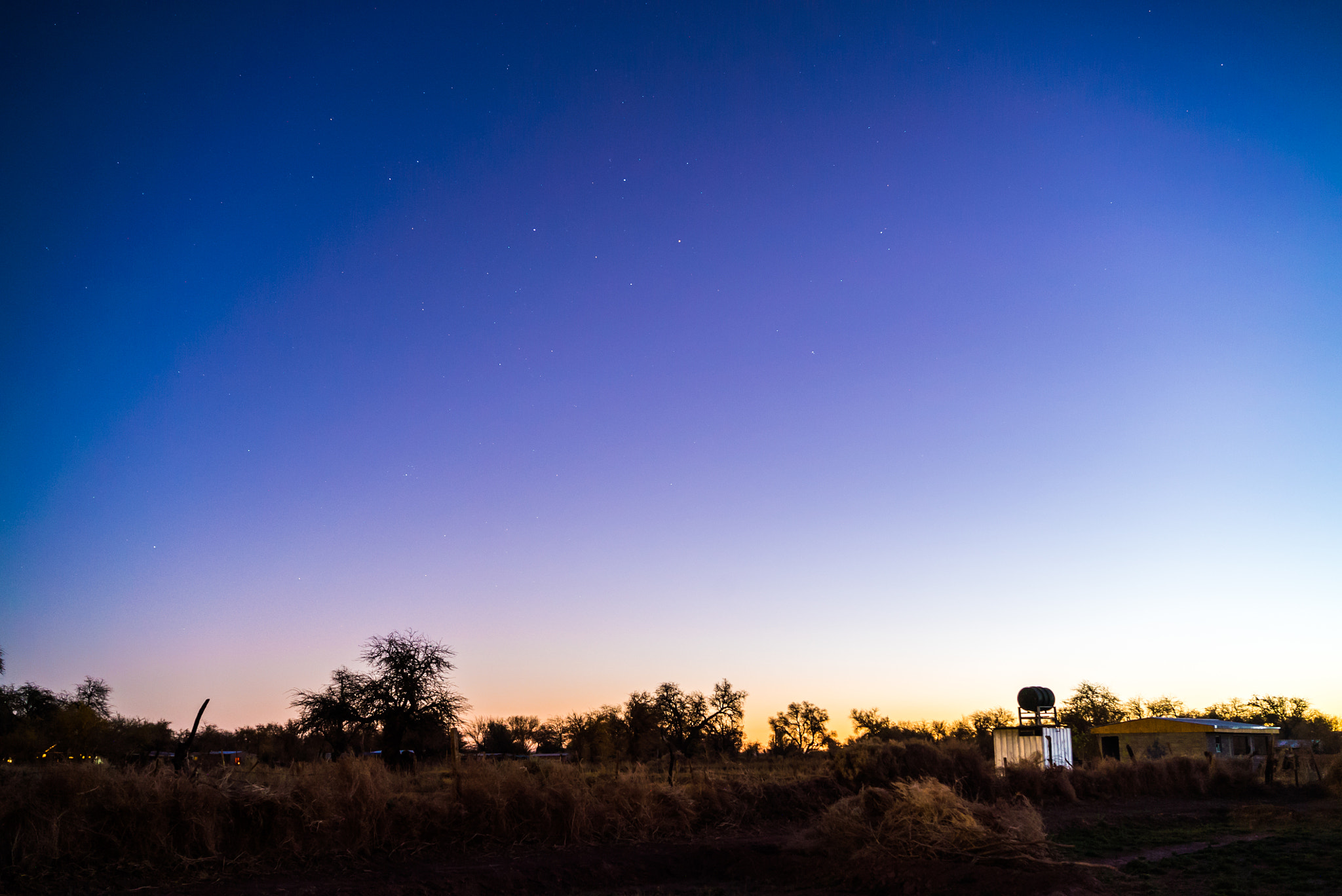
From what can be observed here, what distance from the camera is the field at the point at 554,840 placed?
12.9 meters

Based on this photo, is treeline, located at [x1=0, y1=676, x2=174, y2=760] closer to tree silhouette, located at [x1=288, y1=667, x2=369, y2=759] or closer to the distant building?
tree silhouette, located at [x1=288, y1=667, x2=369, y2=759]

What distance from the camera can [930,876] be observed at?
1304 cm

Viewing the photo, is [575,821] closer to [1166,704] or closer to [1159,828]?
[1159,828]

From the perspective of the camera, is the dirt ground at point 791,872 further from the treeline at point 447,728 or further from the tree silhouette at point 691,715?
the tree silhouette at point 691,715

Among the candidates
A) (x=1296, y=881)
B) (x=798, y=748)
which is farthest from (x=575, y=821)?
(x=798, y=748)

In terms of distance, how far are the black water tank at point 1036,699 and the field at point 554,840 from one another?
15.4 meters

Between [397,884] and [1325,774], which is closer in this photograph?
[397,884]

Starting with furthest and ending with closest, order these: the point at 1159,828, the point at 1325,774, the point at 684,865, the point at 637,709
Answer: the point at 637,709, the point at 1325,774, the point at 1159,828, the point at 684,865

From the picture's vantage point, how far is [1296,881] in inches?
488

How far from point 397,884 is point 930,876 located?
8.43 m

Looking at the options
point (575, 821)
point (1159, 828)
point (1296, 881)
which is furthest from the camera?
point (1159, 828)

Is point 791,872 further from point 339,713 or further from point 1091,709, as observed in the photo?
point 1091,709

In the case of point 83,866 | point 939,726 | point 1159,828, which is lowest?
point 939,726

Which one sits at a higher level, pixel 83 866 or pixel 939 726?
pixel 83 866
